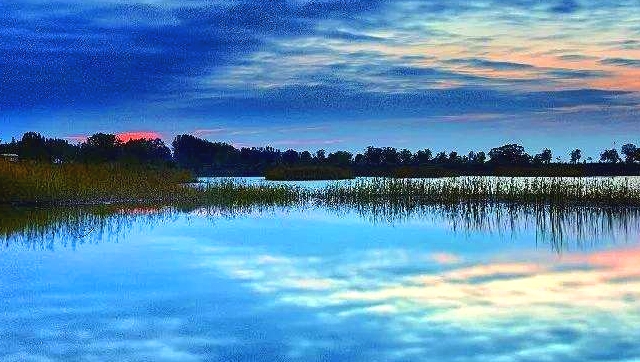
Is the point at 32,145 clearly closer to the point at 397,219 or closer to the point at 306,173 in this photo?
the point at 306,173

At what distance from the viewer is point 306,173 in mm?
48375

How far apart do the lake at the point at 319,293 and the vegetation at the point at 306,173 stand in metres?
32.2

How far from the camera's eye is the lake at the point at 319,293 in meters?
5.43

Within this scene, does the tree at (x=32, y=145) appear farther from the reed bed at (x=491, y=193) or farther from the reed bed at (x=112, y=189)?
the reed bed at (x=491, y=193)

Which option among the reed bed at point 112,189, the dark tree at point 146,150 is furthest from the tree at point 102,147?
the reed bed at point 112,189

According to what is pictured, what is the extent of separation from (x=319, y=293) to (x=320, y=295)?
118 millimetres

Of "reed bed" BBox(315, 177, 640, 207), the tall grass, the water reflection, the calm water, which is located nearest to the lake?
the calm water

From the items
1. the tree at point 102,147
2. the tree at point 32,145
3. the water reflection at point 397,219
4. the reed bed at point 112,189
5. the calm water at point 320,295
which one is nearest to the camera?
the calm water at point 320,295

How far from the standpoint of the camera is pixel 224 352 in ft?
17.4

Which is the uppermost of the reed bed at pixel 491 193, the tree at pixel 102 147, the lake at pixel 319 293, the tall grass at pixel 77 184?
the tree at pixel 102 147

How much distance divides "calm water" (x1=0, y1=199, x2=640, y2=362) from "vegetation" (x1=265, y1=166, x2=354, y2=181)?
1291 inches

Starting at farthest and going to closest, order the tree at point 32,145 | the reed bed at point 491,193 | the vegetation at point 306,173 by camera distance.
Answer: the tree at point 32,145 < the vegetation at point 306,173 < the reed bed at point 491,193

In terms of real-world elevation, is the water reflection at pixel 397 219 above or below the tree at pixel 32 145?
below

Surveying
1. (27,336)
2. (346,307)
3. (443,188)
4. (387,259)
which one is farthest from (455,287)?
(443,188)
